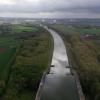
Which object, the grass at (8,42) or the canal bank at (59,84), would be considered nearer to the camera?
the canal bank at (59,84)

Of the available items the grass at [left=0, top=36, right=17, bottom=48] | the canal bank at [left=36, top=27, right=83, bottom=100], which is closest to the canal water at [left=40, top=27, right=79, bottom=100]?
the canal bank at [left=36, top=27, right=83, bottom=100]

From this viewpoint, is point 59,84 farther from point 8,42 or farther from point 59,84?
point 8,42

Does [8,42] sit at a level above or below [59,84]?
below

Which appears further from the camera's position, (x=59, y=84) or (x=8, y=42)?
(x=8, y=42)

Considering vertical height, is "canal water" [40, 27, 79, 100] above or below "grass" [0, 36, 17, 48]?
above

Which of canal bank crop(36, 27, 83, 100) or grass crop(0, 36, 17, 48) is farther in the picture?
grass crop(0, 36, 17, 48)

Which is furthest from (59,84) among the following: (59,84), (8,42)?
(8,42)

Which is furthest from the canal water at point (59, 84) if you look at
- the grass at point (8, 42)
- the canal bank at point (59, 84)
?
the grass at point (8, 42)

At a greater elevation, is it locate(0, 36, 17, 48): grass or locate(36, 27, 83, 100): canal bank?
locate(36, 27, 83, 100): canal bank

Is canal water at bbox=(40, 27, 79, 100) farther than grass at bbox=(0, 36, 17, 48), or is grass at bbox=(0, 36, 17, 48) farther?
grass at bbox=(0, 36, 17, 48)

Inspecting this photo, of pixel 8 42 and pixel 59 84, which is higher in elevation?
pixel 59 84

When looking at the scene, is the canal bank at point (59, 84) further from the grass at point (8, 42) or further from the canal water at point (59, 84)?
the grass at point (8, 42)

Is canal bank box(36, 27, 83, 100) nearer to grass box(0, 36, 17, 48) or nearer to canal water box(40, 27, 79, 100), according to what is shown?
canal water box(40, 27, 79, 100)
